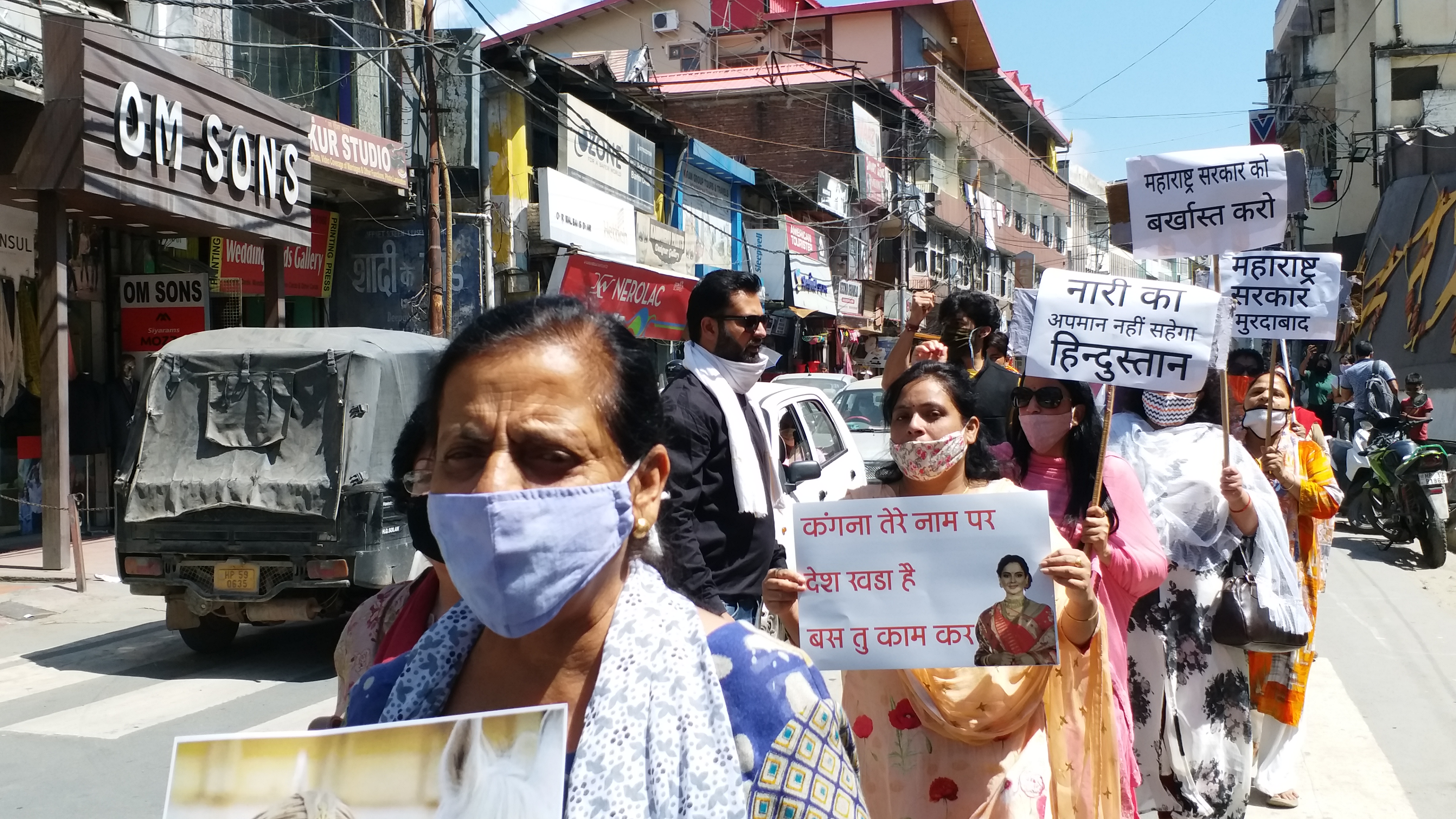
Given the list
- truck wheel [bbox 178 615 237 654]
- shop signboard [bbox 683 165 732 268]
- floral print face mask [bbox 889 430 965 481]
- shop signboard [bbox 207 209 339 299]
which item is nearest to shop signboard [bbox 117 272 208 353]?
shop signboard [bbox 207 209 339 299]

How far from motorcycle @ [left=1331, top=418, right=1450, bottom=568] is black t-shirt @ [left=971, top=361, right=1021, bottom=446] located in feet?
24.7

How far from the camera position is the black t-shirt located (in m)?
5.44

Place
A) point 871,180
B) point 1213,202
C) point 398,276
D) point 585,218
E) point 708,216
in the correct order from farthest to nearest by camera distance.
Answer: point 871,180, point 708,216, point 585,218, point 398,276, point 1213,202

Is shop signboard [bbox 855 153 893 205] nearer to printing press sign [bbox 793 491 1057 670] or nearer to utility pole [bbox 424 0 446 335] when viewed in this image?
utility pole [bbox 424 0 446 335]

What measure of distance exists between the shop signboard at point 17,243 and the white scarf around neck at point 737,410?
11610 millimetres

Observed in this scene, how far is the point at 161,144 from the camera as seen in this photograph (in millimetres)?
12297

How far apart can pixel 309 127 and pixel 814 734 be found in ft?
48.5

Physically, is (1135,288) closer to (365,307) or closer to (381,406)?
(381,406)

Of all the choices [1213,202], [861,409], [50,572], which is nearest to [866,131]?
[861,409]

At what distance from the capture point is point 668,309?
78.3ft

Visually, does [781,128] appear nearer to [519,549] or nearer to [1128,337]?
[1128,337]

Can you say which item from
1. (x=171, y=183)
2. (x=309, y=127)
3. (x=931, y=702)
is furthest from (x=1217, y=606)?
(x=309, y=127)

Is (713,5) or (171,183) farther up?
(713,5)

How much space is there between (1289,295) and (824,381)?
8.60 metres
